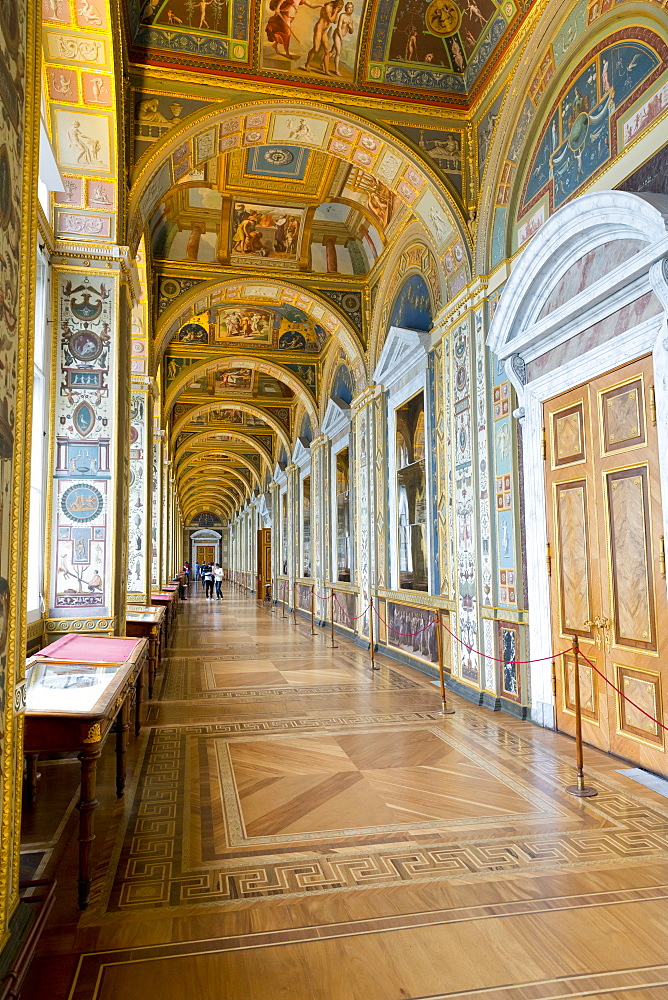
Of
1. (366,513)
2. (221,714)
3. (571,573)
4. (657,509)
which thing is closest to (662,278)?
(657,509)

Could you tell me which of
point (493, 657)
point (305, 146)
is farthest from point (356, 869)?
point (305, 146)

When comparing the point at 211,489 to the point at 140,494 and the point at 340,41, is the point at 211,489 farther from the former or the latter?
the point at 340,41

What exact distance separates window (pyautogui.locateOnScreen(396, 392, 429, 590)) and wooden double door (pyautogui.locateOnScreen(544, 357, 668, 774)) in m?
3.44

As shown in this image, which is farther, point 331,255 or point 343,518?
point 343,518

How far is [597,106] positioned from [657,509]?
11.7 feet

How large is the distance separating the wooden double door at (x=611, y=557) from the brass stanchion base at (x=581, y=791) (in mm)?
676

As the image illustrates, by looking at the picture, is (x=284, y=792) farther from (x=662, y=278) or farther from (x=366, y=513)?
(x=366, y=513)

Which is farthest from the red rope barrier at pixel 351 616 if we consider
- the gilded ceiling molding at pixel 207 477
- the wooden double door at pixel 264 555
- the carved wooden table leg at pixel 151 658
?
the gilded ceiling molding at pixel 207 477

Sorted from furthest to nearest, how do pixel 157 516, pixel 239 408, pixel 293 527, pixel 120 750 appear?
pixel 293 527, pixel 239 408, pixel 157 516, pixel 120 750

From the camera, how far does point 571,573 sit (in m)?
6.12

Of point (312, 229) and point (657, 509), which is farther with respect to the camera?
point (312, 229)

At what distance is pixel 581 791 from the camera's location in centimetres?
464

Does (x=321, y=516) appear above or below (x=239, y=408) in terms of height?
below

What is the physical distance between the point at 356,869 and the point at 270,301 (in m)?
11.7
